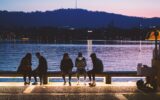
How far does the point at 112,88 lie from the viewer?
65.6ft

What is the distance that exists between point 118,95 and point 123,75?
160 inches

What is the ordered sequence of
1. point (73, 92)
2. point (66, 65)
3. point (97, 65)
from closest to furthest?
1. point (73, 92)
2. point (97, 65)
3. point (66, 65)

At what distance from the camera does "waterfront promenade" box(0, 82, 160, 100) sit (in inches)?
673

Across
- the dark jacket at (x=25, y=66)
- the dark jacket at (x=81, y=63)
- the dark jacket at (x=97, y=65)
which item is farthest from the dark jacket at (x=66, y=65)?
the dark jacket at (x=25, y=66)

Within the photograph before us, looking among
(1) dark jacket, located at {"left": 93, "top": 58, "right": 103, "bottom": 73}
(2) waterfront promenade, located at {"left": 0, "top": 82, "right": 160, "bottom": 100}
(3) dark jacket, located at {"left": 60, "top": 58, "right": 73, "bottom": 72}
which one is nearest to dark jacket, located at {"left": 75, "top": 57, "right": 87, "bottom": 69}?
(3) dark jacket, located at {"left": 60, "top": 58, "right": 73, "bottom": 72}

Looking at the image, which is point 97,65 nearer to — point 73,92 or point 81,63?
point 81,63

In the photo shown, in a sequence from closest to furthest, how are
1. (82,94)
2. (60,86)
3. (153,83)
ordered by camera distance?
(82,94) → (153,83) → (60,86)

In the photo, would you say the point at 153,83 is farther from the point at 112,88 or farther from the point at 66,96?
the point at 66,96

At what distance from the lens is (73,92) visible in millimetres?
18594

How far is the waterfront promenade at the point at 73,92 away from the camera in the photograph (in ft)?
56.1

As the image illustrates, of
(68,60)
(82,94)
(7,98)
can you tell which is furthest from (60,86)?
(7,98)

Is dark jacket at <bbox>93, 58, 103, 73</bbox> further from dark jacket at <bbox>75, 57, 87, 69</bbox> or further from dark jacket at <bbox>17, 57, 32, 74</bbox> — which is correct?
dark jacket at <bbox>17, 57, 32, 74</bbox>

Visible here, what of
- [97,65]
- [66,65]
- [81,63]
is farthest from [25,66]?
[97,65]

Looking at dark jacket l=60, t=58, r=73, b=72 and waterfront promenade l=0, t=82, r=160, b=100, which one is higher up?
dark jacket l=60, t=58, r=73, b=72
